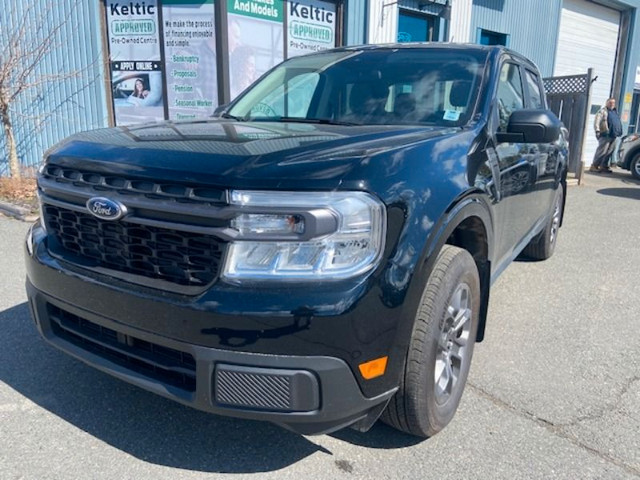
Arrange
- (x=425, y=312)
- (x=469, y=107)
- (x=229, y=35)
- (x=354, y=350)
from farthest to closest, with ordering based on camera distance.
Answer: (x=229, y=35), (x=469, y=107), (x=425, y=312), (x=354, y=350)

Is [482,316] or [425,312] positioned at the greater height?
[425,312]

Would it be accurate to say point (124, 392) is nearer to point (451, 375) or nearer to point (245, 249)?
point (245, 249)

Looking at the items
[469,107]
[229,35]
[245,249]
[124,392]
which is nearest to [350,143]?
[245,249]

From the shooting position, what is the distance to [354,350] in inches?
74.8

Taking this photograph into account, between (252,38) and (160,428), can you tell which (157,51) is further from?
(160,428)

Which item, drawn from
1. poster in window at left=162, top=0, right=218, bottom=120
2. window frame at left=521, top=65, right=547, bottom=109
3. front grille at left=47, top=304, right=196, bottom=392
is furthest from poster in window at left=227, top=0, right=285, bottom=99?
front grille at left=47, top=304, right=196, bottom=392

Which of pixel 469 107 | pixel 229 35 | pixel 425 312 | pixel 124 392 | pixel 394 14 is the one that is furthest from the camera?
pixel 394 14

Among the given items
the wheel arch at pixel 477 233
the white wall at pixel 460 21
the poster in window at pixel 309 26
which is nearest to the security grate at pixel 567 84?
the white wall at pixel 460 21

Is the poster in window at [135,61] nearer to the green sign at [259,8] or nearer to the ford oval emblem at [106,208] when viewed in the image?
the green sign at [259,8]

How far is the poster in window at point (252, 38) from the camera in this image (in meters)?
8.53

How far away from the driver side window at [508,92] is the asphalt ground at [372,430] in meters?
1.47

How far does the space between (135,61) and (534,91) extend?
252 inches

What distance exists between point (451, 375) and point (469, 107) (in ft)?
4.77

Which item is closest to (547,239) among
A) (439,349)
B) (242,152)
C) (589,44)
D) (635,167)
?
(439,349)
